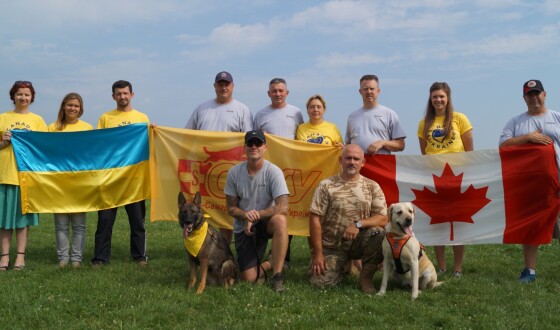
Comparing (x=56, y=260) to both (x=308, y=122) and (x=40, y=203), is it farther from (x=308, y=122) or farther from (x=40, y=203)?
(x=308, y=122)

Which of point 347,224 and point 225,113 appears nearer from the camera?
point 347,224

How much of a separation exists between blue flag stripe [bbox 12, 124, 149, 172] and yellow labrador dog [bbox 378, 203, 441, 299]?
459 cm

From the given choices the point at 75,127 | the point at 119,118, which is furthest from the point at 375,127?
the point at 75,127

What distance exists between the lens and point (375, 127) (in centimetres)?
802

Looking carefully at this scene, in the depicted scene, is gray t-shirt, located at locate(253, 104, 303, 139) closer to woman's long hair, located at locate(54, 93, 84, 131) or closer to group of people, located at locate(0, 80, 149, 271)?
group of people, located at locate(0, 80, 149, 271)

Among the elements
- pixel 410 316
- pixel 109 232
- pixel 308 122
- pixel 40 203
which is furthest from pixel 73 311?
pixel 308 122

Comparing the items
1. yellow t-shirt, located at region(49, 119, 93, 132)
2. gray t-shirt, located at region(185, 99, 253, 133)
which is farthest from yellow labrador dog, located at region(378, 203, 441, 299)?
yellow t-shirt, located at region(49, 119, 93, 132)

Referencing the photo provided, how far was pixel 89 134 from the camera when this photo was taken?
28.7 feet

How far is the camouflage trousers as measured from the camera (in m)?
6.86

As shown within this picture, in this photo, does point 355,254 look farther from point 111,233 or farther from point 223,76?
point 111,233

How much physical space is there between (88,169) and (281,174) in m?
3.81

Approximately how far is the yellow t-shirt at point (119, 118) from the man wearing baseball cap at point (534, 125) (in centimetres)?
610

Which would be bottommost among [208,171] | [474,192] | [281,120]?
[474,192]

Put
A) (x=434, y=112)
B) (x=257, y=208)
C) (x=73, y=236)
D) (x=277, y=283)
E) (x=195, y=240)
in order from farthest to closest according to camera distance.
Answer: (x=73, y=236) → (x=434, y=112) → (x=257, y=208) → (x=277, y=283) → (x=195, y=240)
